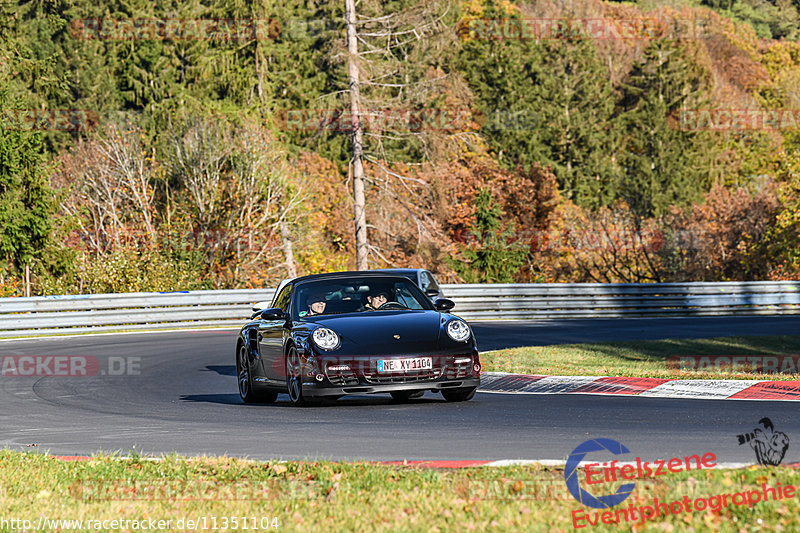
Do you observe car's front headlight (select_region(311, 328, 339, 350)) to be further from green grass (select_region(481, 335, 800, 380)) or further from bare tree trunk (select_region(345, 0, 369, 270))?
bare tree trunk (select_region(345, 0, 369, 270))

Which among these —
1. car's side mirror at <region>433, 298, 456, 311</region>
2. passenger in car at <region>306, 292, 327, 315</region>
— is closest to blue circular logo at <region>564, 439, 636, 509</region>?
car's side mirror at <region>433, 298, 456, 311</region>

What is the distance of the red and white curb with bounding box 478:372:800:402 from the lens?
1208 cm

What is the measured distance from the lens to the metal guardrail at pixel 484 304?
27.6 meters

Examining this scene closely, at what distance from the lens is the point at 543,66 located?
3017 inches

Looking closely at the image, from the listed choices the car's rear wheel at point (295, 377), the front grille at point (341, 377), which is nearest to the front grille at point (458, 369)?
the front grille at point (341, 377)

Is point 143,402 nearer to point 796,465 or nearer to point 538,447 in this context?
point 538,447

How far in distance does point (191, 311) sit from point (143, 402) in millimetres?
17211

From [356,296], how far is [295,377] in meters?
1.34

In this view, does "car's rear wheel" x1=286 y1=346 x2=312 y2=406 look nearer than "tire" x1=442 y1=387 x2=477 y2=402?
Yes

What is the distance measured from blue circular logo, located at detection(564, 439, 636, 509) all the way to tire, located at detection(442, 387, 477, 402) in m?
3.81

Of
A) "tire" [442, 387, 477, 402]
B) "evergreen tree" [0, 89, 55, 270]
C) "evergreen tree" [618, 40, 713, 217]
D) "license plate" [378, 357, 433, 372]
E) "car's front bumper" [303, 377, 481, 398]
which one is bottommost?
"tire" [442, 387, 477, 402]

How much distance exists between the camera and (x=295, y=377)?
1205 cm

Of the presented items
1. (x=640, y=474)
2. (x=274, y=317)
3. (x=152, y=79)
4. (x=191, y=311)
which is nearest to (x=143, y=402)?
(x=274, y=317)

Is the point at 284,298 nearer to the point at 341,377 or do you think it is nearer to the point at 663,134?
the point at 341,377
